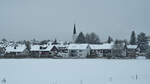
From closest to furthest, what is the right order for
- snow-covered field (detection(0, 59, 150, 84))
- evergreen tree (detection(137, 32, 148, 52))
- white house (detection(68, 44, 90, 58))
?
snow-covered field (detection(0, 59, 150, 84)), white house (detection(68, 44, 90, 58)), evergreen tree (detection(137, 32, 148, 52))

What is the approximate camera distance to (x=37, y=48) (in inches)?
2876

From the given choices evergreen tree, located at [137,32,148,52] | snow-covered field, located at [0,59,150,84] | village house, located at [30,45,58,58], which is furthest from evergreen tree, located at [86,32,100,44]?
snow-covered field, located at [0,59,150,84]

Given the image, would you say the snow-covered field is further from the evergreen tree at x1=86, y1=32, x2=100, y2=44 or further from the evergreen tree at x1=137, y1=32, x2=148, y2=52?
the evergreen tree at x1=86, y1=32, x2=100, y2=44

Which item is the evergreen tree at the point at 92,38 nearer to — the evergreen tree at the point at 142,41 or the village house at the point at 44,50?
the village house at the point at 44,50

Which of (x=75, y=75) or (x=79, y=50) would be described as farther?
(x=79, y=50)

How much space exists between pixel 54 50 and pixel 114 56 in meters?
27.1

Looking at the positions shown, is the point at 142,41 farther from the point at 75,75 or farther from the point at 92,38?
the point at 75,75

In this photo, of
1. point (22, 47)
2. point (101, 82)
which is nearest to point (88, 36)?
point (22, 47)

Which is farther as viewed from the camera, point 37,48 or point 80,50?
point 37,48

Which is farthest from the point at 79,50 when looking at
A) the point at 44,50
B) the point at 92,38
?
the point at 92,38

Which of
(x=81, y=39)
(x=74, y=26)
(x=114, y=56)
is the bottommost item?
(x=114, y=56)

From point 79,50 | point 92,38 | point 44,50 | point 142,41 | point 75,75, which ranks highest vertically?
point 92,38

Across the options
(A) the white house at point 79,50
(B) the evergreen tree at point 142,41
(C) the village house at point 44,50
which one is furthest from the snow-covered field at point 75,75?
(C) the village house at point 44,50

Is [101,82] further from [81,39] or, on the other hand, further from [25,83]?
[81,39]
